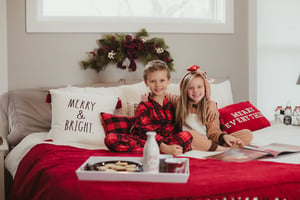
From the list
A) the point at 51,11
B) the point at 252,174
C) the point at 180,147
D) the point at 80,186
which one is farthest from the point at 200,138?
the point at 51,11

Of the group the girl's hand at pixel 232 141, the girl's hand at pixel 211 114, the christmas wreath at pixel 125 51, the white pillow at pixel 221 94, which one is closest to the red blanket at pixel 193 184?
the girl's hand at pixel 232 141

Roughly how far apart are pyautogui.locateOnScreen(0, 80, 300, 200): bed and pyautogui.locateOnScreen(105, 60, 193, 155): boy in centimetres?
12

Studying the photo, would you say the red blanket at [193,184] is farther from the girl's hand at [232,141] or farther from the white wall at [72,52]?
the white wall at [72,52]

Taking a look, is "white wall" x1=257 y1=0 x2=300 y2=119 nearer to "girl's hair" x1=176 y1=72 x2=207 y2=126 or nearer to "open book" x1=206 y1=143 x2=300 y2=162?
"girl's hair" x1=176 y1=72 x2=207 y2=126

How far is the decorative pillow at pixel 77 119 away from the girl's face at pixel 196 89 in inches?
21.8

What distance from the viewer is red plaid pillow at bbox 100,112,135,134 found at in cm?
282

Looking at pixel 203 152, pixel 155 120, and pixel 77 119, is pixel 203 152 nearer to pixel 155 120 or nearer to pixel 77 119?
pixel 155 120

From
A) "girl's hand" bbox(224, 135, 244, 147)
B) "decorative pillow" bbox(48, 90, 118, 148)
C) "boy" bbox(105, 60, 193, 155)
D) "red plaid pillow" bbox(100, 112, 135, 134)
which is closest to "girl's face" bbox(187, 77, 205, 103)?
"boy" bbox(105, 60, 193, 155)

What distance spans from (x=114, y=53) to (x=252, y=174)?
1.91 meters

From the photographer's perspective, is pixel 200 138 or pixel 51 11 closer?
pixel 200 138

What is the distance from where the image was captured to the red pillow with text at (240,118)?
10.2ft

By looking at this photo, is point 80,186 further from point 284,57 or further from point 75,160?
point 284,57

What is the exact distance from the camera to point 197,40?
12.7 ft

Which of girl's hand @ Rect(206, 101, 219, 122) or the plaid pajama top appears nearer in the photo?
the plaid pajama top
